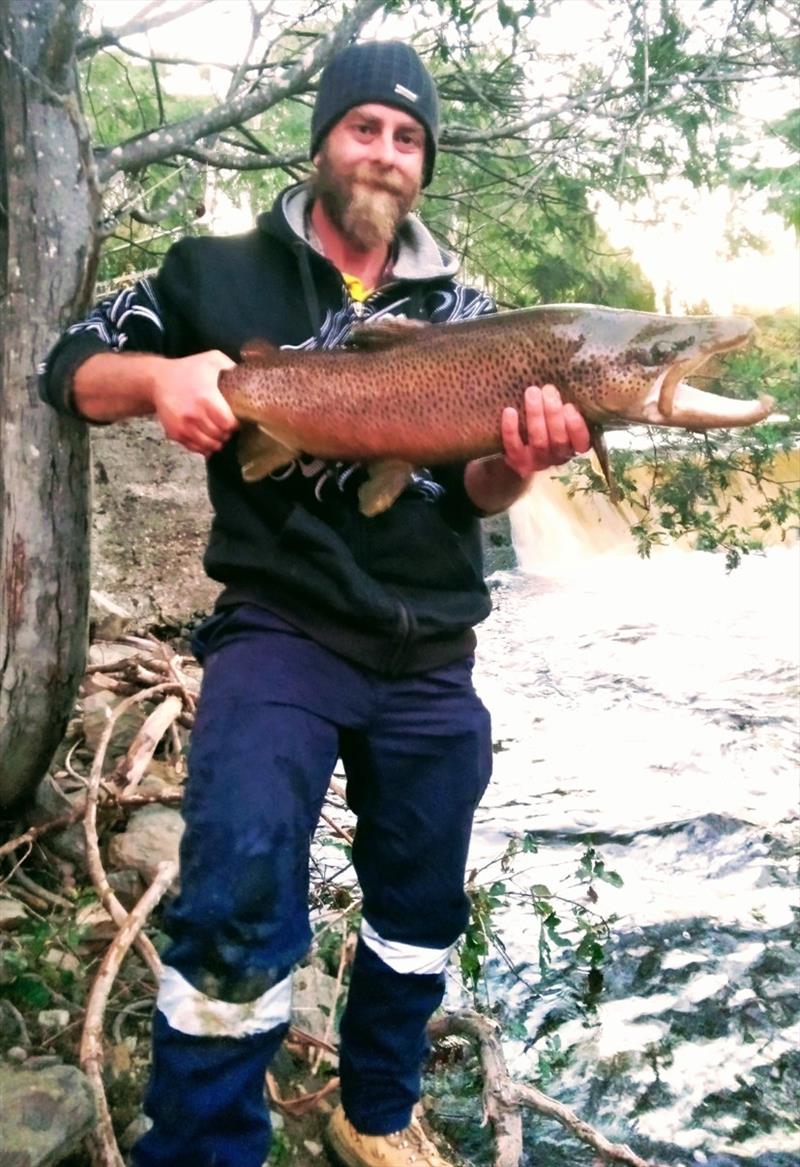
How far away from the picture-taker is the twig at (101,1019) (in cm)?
227

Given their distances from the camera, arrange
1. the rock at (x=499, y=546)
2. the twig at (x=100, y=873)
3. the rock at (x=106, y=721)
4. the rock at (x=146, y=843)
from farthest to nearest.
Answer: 1. the rock at (x=499, y=546)
2. the rock at (x=106, y=721)
3. the rock at (x=146, y=843)
4. the twig at (x=100, y=873)

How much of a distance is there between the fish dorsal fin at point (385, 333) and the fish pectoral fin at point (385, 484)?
0.25m

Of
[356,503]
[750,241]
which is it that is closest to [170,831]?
[356,503]

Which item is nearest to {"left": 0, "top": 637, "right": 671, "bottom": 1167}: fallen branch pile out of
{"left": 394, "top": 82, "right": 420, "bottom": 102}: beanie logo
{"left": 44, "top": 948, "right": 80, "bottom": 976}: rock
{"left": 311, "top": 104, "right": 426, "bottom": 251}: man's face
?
{"left": 44, "top": 948, "right": 80, "bottom": 976}: rock

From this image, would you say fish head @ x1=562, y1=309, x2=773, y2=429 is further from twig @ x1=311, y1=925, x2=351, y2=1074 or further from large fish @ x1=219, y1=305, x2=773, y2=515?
twig @ x1=311, y1=925, x2=351, y2=1074

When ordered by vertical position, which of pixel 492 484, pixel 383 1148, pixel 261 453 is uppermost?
pixel 261 453

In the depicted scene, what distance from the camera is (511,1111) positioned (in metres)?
2.75

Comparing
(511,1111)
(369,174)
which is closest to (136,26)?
(369,174)

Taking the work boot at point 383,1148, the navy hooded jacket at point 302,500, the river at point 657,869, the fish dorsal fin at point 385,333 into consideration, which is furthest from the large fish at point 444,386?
the river at point 657,869

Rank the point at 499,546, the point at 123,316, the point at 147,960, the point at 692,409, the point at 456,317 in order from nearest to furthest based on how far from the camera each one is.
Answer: the point at 692,409 < the point at 123,316 < the point at 456,317 < the point at 147,960 < the point at 499,546

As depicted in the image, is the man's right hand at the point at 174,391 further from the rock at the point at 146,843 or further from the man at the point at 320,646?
the rock at the point at 146,843

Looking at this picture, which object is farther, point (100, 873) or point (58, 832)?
point (58, 832)

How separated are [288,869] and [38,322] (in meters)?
1.72

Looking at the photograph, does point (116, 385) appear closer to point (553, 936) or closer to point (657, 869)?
point (553, 936)
